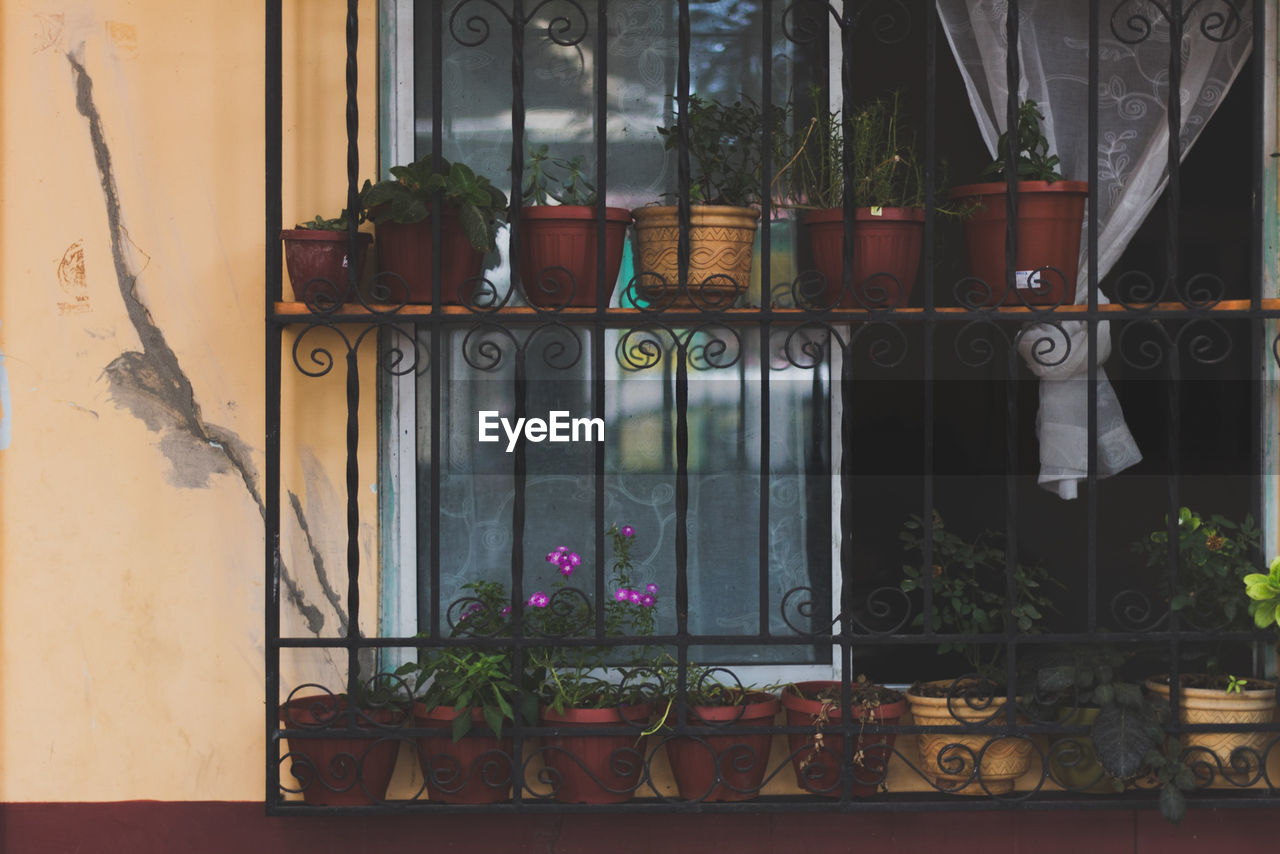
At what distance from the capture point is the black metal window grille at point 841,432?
271cm

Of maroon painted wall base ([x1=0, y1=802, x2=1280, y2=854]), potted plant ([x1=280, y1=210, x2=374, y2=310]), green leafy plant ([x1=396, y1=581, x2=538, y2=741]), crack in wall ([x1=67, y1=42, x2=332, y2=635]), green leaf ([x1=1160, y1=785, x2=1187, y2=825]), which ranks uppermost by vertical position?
potted plant ([x1=280, y1=210, x2=374, y2=310])

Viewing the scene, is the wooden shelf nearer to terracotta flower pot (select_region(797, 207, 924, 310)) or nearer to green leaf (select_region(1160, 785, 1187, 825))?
terracotta flower pot (select_region(797, 207, 924, 310))

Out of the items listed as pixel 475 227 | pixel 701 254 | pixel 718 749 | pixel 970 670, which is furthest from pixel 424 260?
pixel 970 670

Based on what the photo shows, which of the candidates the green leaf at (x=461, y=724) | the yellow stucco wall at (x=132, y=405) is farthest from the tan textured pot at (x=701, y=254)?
the green leaf at (x=461, y=724)

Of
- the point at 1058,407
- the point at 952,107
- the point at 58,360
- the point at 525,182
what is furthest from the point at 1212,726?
the point at 58,360

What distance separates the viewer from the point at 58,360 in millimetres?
2891

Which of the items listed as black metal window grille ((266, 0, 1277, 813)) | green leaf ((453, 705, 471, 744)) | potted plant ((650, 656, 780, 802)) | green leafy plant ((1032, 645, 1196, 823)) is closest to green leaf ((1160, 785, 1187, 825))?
green leafy plant ((1032, 645, 1196, 823))

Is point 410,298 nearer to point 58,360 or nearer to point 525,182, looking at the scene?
point 525,182

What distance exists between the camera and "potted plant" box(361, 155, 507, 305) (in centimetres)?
264

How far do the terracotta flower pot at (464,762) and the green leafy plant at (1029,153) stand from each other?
183cm

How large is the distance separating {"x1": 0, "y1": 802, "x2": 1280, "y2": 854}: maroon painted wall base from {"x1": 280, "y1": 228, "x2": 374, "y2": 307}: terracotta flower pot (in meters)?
1.28

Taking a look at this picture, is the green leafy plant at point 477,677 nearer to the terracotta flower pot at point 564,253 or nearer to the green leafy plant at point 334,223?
the terracotta flower pot at point 564,253

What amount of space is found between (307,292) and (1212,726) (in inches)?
92.0

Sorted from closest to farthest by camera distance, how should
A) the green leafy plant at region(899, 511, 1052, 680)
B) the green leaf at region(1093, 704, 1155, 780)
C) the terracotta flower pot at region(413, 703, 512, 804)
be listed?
the green leaf at region(1093, 704, 1155, 780) → the terracotta flower pot at region(413, 703, 512, 804) → the green leafy plant at region(899, 511, 1052, 680)
